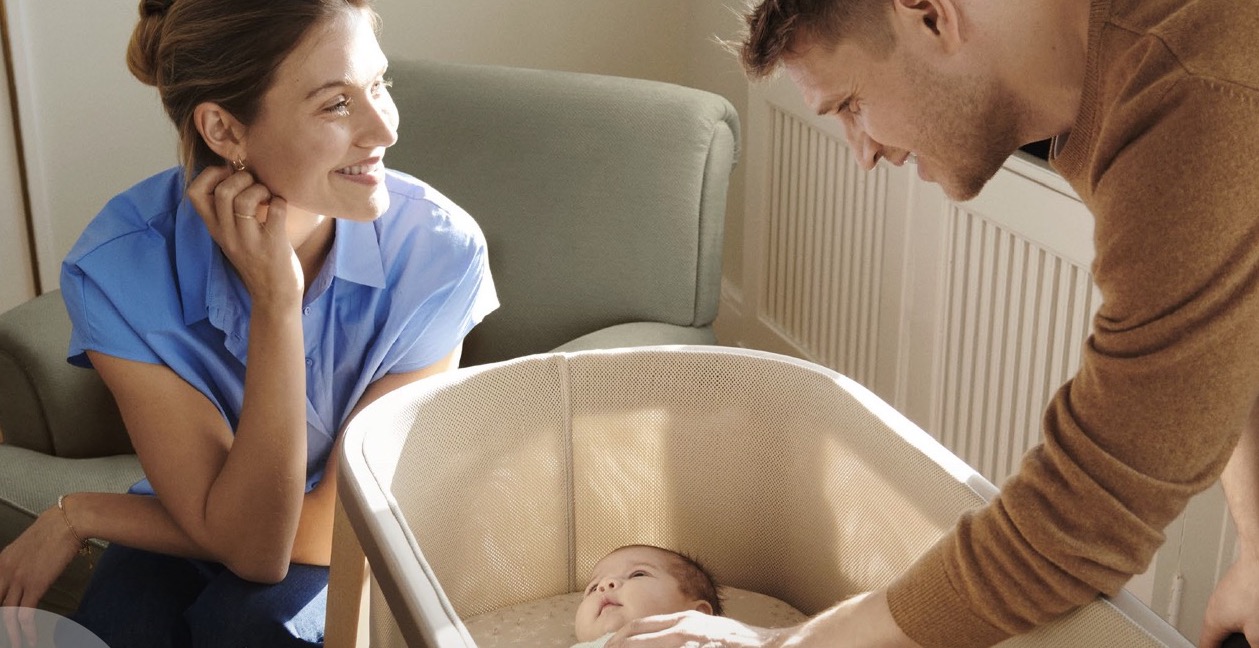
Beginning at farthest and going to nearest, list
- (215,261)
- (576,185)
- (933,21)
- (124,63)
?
(124,63) → (576,185) → (215,261) → (933,21)

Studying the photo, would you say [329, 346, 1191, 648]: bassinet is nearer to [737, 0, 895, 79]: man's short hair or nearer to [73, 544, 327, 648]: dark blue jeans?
[73, 544, 327, 648]: dark blue jeans

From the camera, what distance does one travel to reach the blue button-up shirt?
135cm

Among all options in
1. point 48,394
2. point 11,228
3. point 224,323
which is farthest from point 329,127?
point 11,228

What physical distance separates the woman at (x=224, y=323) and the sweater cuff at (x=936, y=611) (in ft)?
2.20

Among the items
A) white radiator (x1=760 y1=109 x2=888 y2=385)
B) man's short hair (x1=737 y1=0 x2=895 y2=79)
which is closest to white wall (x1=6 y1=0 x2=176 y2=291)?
white radiator (x1=760 y1=109 x2=888 y2=385)

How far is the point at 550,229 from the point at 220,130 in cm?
58

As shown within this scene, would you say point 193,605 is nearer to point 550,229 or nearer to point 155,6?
point 155,6

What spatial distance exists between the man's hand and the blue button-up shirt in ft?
2.67

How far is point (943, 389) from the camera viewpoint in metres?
1.98

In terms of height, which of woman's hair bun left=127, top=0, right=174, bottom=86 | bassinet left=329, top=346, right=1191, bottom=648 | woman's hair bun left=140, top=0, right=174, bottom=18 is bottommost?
bassinet left=329, top=346, right=1191, bottom=648

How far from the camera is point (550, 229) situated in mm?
1836

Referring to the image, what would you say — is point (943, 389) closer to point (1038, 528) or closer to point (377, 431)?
point (377, 431)

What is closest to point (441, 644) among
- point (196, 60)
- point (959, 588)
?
point (959, 588)

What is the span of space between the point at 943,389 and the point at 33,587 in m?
1.26
